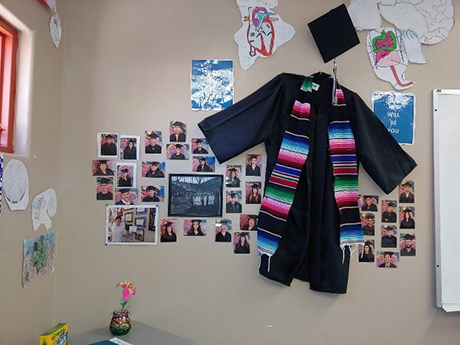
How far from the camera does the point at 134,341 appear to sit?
1385 mm

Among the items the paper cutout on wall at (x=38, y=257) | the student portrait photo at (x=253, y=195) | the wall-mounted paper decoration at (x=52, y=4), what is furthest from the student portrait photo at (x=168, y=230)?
the wall-mounted paper decoration at (x=52, y=4)

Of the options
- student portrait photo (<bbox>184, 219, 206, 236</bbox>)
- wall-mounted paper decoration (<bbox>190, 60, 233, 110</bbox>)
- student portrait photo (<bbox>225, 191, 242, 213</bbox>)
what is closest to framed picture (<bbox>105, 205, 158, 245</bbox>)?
student portrait photo (<bbox>184, 219, 206, 236</bbox>)

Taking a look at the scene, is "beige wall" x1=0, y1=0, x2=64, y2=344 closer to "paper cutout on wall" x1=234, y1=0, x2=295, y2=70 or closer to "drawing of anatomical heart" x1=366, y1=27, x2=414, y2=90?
"paper cutout on wall" x1=234, y1=0, x2=295, y2=70

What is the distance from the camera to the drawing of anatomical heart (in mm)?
1655

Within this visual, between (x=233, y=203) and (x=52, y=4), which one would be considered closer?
(x=52, y=4)

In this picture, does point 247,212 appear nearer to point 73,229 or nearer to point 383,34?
point 73,229

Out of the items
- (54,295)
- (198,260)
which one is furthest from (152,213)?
(54,295)

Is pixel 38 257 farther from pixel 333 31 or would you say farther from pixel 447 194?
pixel 447 194

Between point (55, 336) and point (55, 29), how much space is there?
1.33m

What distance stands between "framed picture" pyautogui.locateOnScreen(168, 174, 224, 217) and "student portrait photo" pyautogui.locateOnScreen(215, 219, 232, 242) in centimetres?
4

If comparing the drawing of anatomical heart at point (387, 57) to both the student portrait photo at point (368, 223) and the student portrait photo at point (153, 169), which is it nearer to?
the student portrait photo at point (368, 223)

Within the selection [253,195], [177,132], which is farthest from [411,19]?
[177,132]

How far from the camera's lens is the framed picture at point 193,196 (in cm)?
Result: 162

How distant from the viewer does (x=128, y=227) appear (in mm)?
1610
